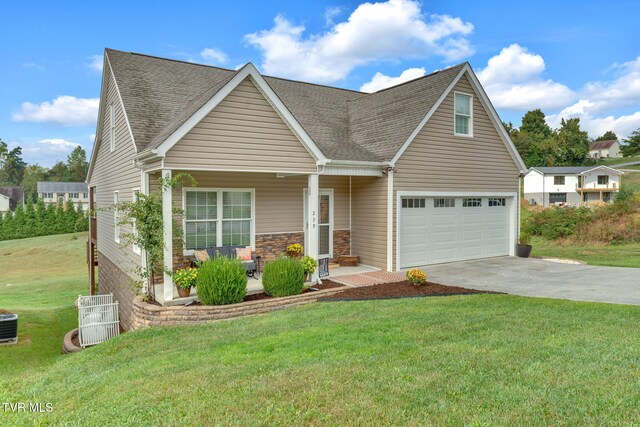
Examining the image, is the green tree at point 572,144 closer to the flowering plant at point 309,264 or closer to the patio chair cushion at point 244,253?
the flowering plant at point 309,264

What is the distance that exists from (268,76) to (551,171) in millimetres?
46507

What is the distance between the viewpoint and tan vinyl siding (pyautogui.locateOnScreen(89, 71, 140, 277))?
1142 centimetres

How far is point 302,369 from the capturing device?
4844 mm

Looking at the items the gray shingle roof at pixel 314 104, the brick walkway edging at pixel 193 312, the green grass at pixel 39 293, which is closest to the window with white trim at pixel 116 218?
the gray shingle roof at pixel 314 104

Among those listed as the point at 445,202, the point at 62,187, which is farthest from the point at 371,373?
the point at 62,187

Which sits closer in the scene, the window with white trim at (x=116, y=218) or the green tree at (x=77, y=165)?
the window with white trim at (x=116, y=218)

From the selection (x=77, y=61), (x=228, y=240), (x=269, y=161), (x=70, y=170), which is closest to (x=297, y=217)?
(x=228, y=240)

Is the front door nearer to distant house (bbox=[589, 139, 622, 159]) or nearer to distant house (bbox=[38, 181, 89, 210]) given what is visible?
distant house (bbox=[38, 181, 89, 210])

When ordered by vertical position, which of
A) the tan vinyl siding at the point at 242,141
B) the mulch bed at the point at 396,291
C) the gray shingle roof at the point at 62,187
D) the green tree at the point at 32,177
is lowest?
the mulch bed at the point at 396,291

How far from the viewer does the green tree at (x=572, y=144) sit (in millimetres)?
63094

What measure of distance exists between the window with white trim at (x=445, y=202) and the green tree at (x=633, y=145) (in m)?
89.1

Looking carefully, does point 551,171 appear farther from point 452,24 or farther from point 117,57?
point 117,57

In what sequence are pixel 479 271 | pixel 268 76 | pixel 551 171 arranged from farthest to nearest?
1. pixel 551 171
2. pixel 268 76
3. pixel 479 271

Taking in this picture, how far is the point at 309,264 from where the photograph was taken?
33.9 feet
